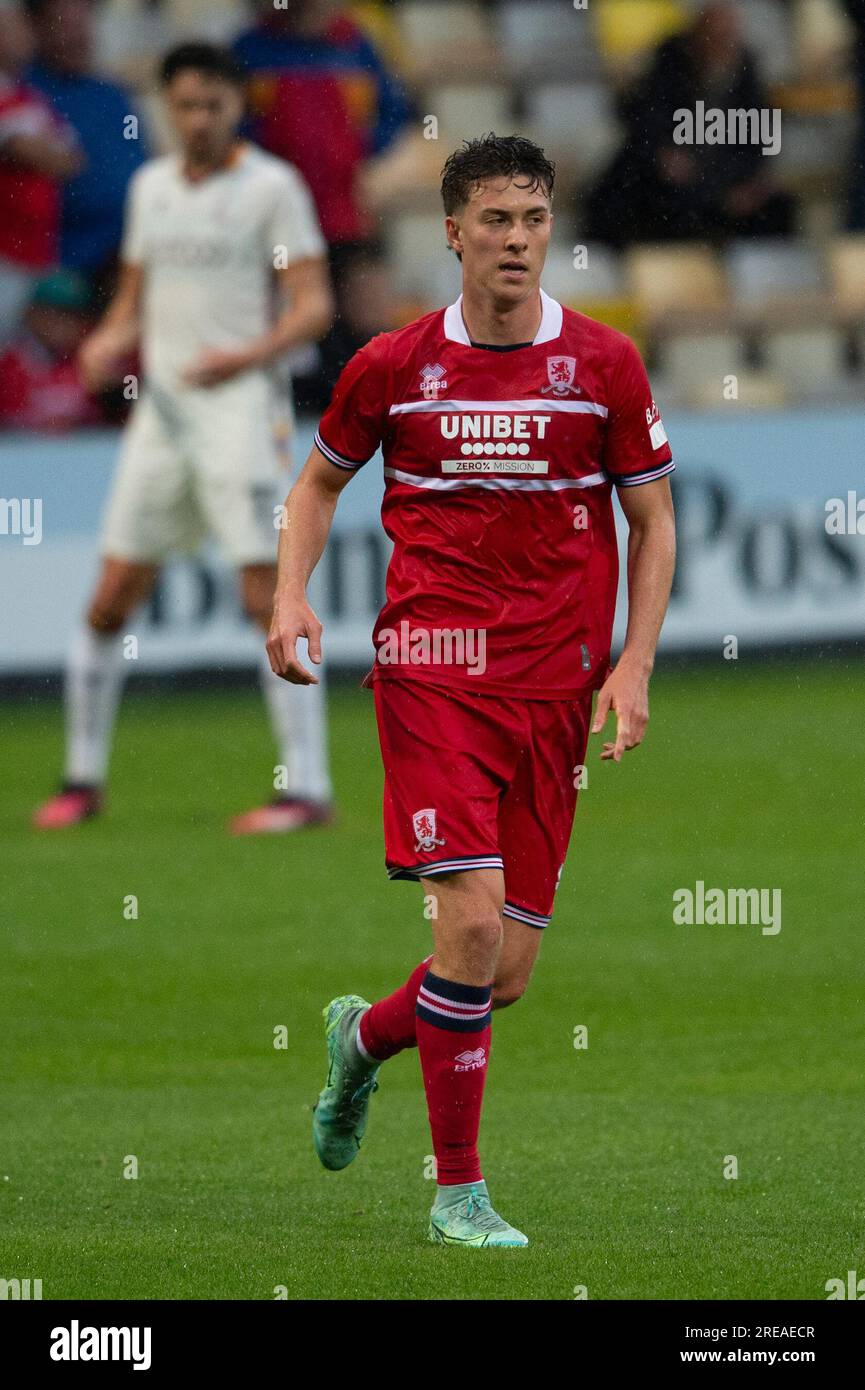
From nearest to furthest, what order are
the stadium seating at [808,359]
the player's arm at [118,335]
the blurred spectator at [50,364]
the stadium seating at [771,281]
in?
the player's arm at [118,335] → the blurred spectator at [50,364] → the stadium seating at [808,359] → the stadium seating at [771,281]

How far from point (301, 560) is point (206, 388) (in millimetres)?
5490

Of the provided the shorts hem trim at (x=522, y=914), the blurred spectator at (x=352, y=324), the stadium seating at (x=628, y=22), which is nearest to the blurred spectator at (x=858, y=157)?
the stadium seating at (x=628, y=22)

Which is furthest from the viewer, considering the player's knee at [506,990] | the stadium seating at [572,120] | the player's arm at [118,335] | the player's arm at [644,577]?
the stadium seating at [572,120]

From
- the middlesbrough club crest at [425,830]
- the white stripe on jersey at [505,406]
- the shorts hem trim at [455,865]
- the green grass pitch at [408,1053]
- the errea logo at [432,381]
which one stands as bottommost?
the green grass pitch at [408,1053]

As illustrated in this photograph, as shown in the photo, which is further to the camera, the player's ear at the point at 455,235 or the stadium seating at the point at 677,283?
the stadium seating at the point at 677,283

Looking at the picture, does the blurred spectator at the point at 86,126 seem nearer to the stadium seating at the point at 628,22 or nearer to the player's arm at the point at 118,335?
the player's arm at the point at 118,335

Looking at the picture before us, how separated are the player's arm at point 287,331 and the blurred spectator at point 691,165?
4034 millimetres

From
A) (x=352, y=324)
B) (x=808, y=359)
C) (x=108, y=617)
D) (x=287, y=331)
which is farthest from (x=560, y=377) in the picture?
(x=808, y=359)

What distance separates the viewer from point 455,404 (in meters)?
5.18

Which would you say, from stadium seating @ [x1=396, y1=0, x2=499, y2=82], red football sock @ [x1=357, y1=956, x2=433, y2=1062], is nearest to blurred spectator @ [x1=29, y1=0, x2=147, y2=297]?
stadium seating @ [x1=396, y1=0, x2=499, y2=82]

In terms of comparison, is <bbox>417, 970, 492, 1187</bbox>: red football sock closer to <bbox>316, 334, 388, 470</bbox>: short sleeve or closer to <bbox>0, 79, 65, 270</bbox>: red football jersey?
<bbox>316, 334, 388, 470</bbox>: short sleeve

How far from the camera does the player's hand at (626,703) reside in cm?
502

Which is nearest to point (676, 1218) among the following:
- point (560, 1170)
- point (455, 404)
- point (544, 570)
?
point (560, 1170)

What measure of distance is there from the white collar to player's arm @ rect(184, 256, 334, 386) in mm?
5133
